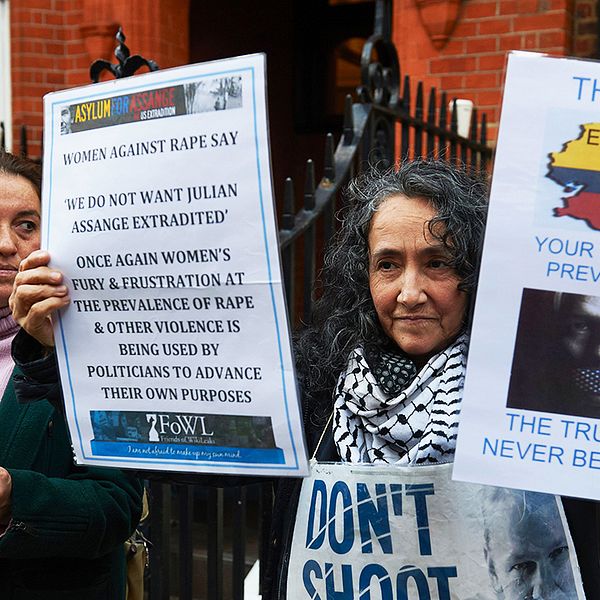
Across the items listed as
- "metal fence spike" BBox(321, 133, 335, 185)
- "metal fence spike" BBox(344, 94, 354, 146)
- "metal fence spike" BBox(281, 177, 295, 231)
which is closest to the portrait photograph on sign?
"metal fence spike" BBox(281, 177, 295, 231)

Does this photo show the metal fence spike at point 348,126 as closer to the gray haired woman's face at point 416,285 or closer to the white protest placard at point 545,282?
the gray haired woman's face at point 416,285

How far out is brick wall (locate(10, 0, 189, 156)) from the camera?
19.0ft

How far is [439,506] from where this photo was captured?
5.45 feet

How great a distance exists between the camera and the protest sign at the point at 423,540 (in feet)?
5.27

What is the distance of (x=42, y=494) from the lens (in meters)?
1.91

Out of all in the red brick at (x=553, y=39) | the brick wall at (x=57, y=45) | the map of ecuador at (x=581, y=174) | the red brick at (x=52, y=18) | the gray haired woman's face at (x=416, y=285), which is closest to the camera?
the map of ecuador at (x=581, y=174)

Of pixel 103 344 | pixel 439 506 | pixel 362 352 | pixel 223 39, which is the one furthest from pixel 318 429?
pixel 223 39

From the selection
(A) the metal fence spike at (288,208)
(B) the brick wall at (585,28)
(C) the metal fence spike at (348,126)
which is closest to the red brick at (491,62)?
(B) the brick wall at (585,28)

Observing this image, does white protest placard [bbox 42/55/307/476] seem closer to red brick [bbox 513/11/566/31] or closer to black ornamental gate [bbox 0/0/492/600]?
black ornamental gate [bbox 0/0/492/600]

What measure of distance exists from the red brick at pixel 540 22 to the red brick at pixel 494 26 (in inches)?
1.6

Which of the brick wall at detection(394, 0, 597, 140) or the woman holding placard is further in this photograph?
the brick wall at detection(394, 0, 597, 140)

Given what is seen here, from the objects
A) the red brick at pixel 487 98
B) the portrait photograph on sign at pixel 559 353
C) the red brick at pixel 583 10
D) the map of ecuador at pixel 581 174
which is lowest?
the portrait photograph on sign at pixel 559 353

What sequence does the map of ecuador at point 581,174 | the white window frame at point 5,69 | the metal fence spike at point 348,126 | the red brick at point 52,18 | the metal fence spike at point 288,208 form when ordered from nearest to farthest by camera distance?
1. the map of ecuador at point 581,174
2. the metal fence spike at point 288,208
3. the metal fence spike at point 348,126
4. the red brick at point 52,18
5. the white window frame at point 5,69

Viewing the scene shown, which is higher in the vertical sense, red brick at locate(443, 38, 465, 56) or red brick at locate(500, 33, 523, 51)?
red brick at locate(500, 33, 523, 51)
